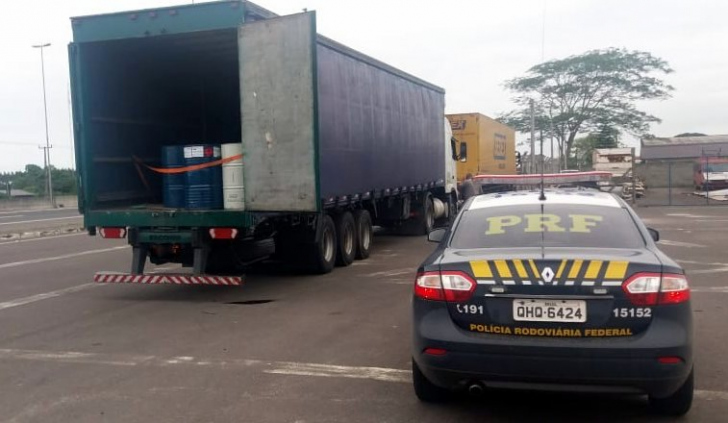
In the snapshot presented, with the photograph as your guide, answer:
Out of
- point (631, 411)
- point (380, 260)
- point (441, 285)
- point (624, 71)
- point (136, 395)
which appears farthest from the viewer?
point (624, 71)

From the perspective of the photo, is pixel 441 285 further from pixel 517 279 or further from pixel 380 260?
pixel 380 260

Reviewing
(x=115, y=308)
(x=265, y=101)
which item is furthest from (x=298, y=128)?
A: (x=115, y=308)

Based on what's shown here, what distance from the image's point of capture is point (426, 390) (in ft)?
15.1

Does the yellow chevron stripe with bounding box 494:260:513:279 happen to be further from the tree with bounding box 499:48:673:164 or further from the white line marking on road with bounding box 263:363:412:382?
the tree with bounding box 499:48:673:164

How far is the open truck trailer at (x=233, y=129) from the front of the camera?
332 inches

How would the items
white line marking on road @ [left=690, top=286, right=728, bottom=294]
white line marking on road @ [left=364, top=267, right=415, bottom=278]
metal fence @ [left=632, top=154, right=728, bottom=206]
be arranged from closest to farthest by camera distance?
white line marking on road @ [left=690, top=286, right=728, bottom=294] < white line marking on road @ [left=364, top=267, right=415, bottom=278] < metal fence @ [left=632, top=154, right=728, bottom=206]

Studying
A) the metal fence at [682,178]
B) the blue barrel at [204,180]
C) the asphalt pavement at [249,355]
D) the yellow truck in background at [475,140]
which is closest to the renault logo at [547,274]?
the asphalt pavement at [249,355]

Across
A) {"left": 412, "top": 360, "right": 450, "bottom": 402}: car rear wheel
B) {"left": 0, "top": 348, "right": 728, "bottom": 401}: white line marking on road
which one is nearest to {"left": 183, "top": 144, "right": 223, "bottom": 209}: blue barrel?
{"left": 0, "top": 348, "right": 728, "bottom": 401}: white line marking on road

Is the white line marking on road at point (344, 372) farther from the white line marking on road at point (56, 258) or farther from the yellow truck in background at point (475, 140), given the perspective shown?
the yellow truck in background at point (475, 140)

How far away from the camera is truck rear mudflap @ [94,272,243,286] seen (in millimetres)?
8312

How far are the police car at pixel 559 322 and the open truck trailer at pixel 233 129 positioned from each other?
4.64 m

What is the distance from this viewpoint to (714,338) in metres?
6.27

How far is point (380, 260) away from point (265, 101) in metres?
4.68

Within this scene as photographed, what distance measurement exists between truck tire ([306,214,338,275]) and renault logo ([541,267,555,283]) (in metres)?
6.40
